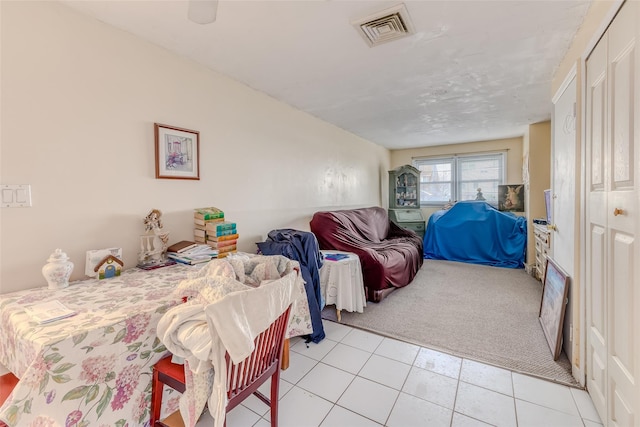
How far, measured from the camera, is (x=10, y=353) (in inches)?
40.0

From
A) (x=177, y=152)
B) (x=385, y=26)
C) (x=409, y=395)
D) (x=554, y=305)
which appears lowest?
(x=409, y=395)

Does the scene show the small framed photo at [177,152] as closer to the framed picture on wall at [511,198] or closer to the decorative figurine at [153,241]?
the decorative figurine at [153,241]

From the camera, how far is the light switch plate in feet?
4.38

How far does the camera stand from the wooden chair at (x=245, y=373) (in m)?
1.13

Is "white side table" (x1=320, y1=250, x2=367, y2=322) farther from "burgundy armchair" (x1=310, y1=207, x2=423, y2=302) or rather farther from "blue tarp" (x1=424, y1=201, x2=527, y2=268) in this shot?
"blue tarp" (x1=424, y1=201, x2=527, y2=268)

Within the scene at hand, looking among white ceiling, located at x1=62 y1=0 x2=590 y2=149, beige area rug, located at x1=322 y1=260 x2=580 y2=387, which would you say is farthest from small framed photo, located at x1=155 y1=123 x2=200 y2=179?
beige area rug, located at x1=322 y1=260 x2=580 y2=387

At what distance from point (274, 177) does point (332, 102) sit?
1.07 m

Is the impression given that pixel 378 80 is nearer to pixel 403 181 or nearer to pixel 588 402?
pixel 588 402

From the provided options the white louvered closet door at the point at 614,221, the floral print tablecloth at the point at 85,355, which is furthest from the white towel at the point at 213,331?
the white louvered closet door at the point at 614,221

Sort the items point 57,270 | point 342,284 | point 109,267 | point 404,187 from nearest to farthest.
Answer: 1. point 57,270
2. point 109,267
3. point 342,284
4. point 404,187

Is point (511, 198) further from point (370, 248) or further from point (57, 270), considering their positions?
point (57, 270)

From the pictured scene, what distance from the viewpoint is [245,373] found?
116 cm

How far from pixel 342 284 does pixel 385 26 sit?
2.04m

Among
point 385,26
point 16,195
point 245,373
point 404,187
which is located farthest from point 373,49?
point 404,187
